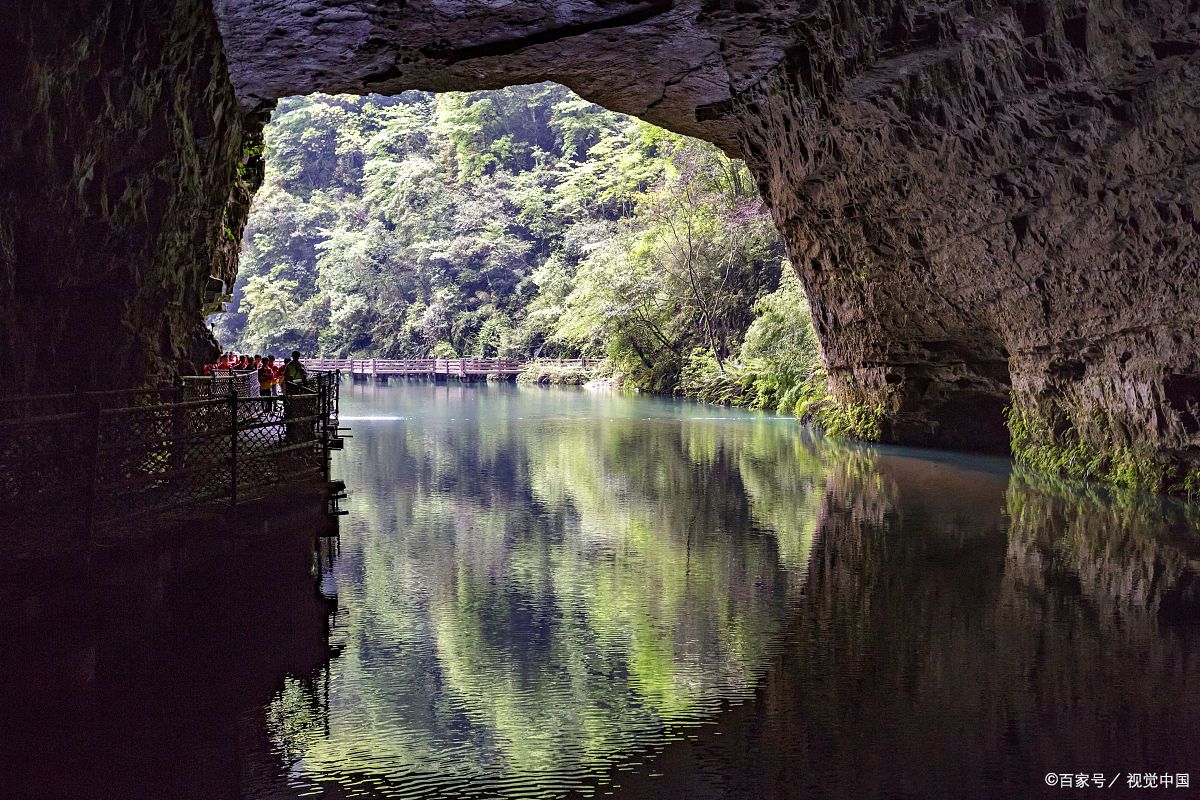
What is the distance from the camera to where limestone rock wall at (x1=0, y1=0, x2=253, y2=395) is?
321 inches

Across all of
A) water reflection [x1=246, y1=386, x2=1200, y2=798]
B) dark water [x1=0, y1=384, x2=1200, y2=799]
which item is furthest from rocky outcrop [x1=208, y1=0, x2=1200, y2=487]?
dark water [x1=0, y1=384, x2=1200, y2=799]

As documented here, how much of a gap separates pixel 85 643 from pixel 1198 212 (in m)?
10.1

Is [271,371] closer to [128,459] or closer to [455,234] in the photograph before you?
[128,459]

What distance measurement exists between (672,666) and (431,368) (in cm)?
5069

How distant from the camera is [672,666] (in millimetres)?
6086

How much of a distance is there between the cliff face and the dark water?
249cm

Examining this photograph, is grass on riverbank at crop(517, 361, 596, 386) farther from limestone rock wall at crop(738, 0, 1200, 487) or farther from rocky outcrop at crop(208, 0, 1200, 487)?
rocky outcrop at crop(208, 0, 1200, 487)

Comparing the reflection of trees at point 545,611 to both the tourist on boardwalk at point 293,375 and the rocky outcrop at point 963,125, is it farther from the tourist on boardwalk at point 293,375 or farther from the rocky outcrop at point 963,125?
the rocky outcrop at point 963,125

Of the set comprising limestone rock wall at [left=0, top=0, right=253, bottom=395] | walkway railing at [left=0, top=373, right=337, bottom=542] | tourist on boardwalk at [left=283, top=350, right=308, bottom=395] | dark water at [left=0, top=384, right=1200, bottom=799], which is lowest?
dark water at [left=0, top=384, right=1200, bottom=799]

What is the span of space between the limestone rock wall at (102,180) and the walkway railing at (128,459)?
0.47m

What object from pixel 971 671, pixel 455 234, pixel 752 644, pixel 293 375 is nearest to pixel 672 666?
pixel 752 644

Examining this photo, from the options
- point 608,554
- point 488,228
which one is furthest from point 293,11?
point 488,228

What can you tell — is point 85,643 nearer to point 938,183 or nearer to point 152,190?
point 152,190

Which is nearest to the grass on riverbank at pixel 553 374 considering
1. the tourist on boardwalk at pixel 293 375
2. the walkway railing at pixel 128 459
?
the tourist on boardwalk at pixel 293 375
